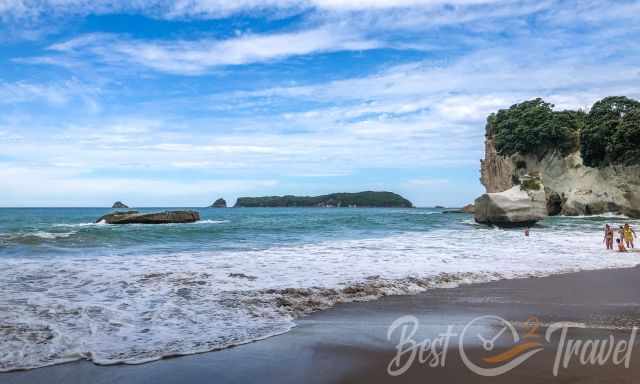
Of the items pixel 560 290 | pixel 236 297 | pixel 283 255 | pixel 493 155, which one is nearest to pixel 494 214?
pixel 283 255

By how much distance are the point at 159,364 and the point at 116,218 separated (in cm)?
3760

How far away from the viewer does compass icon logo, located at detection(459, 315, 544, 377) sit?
494 cm

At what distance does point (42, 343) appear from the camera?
18.8ft

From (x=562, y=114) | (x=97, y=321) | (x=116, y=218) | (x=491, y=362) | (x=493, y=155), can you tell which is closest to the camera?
(x=491, y=362)

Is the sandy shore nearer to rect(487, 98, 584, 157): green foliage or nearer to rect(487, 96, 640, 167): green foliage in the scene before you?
rect(487, 96, 640, 167): green foliage

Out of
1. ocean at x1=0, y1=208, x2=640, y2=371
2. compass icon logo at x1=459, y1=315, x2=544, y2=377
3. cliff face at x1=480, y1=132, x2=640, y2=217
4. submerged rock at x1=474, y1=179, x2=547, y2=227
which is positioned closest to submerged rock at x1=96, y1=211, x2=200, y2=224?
ocean at x1=0, y1=208, x2=640, y2=371

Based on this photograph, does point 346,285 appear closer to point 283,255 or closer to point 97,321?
point 97,321

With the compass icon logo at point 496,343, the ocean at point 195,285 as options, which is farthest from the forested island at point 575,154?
the compass icon logo at point 496,343

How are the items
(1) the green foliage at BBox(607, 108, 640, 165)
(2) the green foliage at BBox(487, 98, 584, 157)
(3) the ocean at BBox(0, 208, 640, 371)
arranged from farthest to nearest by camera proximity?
(2) the green foliage at BBox(487, 98, 584, 157), (1) the green foliage at BBox(607, 108, 640, 165), (3) the ocean at BBox(0, 208, 640, 371)

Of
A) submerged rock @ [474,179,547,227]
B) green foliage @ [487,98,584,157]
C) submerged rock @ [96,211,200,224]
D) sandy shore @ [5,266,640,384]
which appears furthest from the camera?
green foliage @ [487,98,584,157]

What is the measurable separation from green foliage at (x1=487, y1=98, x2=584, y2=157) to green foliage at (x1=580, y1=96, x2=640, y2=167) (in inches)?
100

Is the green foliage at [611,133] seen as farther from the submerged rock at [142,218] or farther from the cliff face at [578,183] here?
the submerged rock at [142,218]

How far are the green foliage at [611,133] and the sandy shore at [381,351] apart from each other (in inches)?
1914

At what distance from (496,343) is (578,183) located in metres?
56.5
